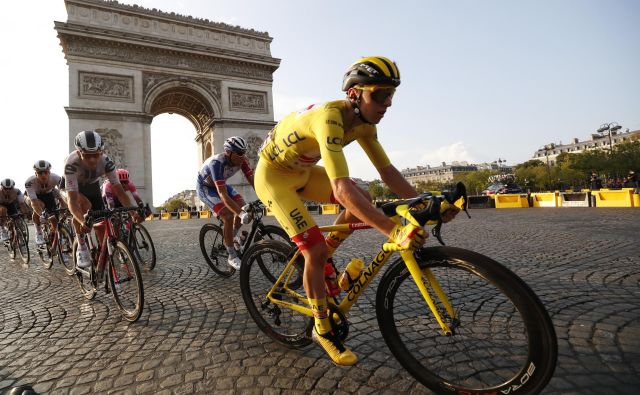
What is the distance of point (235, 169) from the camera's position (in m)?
5.11

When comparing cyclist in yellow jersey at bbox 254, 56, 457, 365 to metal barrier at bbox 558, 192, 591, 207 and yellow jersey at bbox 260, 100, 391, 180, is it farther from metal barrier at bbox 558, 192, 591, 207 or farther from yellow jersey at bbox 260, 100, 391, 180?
metal barrier at bbox 558, 192, 591, 207

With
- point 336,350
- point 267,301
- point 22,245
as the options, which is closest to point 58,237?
point 22,245

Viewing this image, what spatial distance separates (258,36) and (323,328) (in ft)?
108

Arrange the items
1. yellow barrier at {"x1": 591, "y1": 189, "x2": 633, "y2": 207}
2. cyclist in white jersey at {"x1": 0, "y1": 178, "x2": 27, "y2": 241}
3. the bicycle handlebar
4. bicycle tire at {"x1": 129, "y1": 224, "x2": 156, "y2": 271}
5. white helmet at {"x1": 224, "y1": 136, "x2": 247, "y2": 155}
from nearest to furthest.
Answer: the bicycle handlebar < white helmet at {"x1": 224, "y1": 136, "x2": 247, "y2": 155} < bicycle tire at {"x1": 129, "y1": 224, "x2": 156, "y2": 271} < cyclist in white jersey at {"x1": 0, "y1": 178, "x2": 27, "y2": 241} < yellow barrier at {"x1": 591, "y1": 189, "x2": 633, "y2": 207}

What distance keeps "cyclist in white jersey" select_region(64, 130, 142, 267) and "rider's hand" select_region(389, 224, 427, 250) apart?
9.86 ft

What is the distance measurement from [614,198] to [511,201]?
464cm

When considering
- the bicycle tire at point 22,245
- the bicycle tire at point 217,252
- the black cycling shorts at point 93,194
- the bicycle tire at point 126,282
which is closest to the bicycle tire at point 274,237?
the bicycle tire at point 217,252

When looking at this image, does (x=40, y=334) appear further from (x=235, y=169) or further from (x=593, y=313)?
(x=593, y=313)

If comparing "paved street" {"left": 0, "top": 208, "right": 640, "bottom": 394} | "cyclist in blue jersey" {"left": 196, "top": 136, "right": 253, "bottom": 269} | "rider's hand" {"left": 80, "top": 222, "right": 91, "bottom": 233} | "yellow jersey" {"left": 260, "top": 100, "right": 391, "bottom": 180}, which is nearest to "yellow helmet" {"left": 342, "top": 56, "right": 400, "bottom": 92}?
"yellow jersey" {"left": 260, "top": 100, "right": 391, "bottom": 180}

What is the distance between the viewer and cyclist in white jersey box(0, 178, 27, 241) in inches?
326

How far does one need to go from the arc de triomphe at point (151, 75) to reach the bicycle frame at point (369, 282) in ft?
85.0

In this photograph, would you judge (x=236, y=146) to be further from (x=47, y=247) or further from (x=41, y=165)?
(x=47, y=247)

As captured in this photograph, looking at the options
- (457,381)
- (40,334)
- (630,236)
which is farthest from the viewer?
(630,236)

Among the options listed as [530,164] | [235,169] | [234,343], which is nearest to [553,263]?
[234,343]
